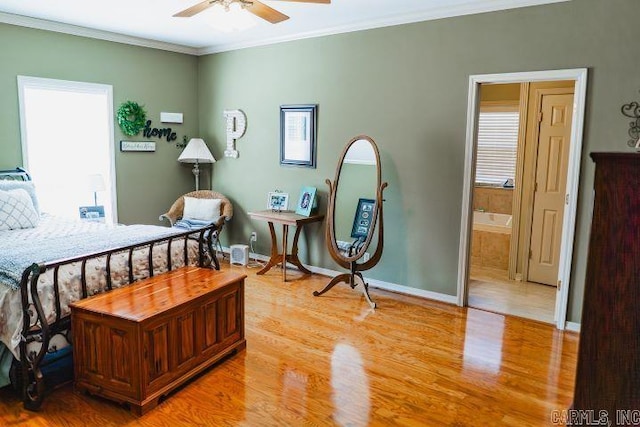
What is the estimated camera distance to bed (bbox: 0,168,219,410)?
2439 mm

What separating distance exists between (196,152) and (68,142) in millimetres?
1363

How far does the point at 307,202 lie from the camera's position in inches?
194

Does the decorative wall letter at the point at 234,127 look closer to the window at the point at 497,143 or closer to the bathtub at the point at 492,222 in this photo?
the window at the point at 497,143

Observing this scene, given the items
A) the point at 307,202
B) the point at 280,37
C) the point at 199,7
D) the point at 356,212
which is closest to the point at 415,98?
the point at 356,212

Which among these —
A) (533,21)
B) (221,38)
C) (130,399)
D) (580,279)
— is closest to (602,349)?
(130,399)

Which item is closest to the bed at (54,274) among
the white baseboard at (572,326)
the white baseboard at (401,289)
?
the white baseboard at (401,289)

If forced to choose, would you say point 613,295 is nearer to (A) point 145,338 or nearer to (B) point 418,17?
(A) point 145,338

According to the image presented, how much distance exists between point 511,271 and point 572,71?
241 cm

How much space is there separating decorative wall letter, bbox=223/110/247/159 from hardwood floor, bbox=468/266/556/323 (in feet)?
10.3

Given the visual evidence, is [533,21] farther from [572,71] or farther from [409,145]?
[409,145]

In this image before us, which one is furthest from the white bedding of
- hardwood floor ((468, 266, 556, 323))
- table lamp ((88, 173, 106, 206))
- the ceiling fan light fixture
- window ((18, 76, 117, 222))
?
hardwood floor ((468, 266, 556, 323))

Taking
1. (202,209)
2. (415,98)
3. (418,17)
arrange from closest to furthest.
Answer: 1. (418,17)
2. (415,98)
3. (202,209)

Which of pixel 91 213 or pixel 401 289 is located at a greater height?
pixel 91 213

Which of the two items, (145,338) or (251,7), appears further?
(251,7)
